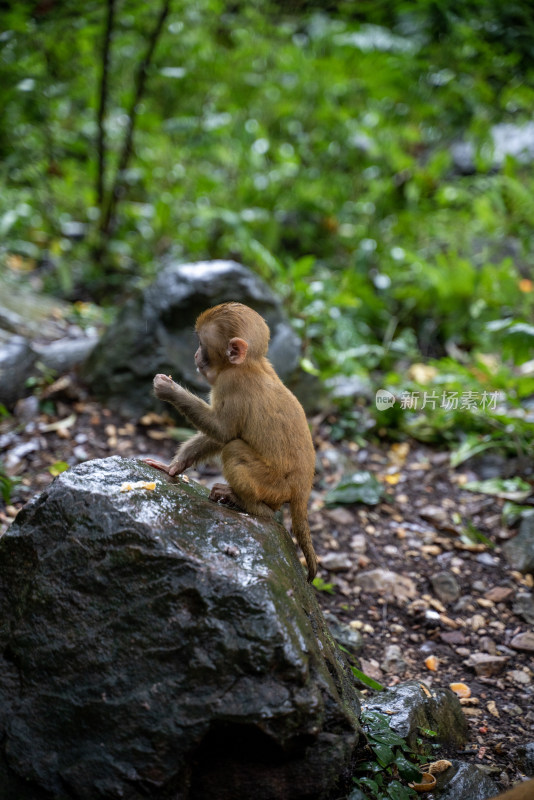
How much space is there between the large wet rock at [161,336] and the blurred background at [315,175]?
79 centimetres

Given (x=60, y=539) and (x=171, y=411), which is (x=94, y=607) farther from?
(x=171, y=411)

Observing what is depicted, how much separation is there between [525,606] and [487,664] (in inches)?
27.3

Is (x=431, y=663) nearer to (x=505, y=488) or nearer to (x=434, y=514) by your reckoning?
(x=434, y=514)

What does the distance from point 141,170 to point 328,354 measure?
4220 mm

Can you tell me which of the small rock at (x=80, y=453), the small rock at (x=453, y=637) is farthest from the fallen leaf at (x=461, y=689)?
the small rock at (x=80, y=453)

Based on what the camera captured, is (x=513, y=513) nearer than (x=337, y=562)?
No

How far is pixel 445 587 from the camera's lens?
4.53m

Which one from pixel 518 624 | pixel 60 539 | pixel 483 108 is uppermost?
pixel 483 108

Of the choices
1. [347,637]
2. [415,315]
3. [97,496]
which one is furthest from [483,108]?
[97,496]

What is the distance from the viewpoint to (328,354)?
6.55 metres

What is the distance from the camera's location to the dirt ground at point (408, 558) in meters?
3.71

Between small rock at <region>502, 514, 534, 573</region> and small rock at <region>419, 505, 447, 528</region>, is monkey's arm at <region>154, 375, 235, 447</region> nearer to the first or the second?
small rock at <region>419, 505, 447, 528</region>

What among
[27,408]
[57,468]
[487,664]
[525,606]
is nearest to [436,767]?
[487,664]

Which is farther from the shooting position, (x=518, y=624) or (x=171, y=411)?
(x=171, y=411)
